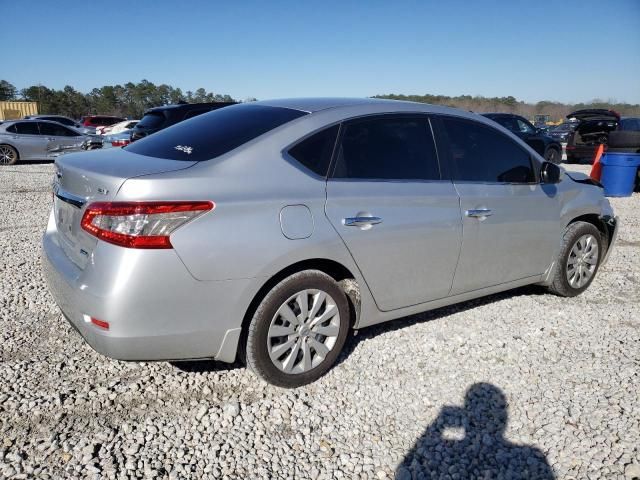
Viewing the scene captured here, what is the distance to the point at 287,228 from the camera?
2.61 m

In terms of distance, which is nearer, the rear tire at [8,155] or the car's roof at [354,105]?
the car's roof at [354,105]

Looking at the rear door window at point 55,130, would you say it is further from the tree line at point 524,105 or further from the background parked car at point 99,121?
the tree line at point 524,105

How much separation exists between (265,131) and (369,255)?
3.15ft

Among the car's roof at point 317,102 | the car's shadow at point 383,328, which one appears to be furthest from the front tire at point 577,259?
the car's roof at point 317,102

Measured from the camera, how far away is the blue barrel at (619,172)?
34.1ft

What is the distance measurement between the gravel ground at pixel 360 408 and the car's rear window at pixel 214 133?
136 centimetres

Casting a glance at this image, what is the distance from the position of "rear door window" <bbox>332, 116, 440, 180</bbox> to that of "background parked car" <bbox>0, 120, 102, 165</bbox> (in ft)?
47.3

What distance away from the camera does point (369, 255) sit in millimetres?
2945

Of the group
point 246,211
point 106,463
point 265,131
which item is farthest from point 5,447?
point 265,131

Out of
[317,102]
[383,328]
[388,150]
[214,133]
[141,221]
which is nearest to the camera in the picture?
[141,221]

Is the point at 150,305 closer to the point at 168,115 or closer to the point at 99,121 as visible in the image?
the point at 168,115

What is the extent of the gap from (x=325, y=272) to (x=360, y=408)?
2.63 feet

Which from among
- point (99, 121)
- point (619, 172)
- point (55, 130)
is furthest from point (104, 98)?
point (619, 172)

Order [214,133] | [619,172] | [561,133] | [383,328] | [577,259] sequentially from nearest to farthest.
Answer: [214,133] → [383,328] → [577,259] → [619,172] → [561,133]
